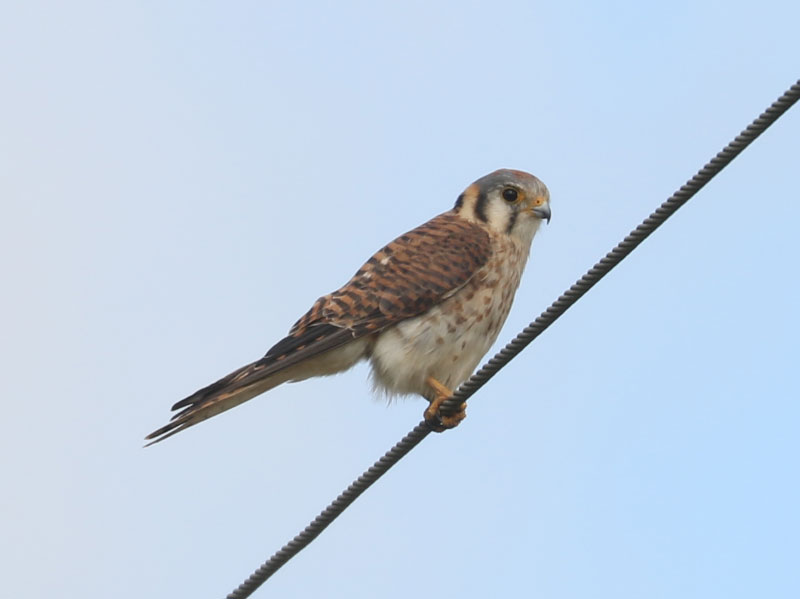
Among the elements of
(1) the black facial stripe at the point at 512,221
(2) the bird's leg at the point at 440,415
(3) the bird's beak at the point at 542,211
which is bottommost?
(2) the bird's leg at the point at 440,415

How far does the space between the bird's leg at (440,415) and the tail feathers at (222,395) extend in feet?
1.89

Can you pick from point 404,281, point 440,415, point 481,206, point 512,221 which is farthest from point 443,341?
point 481,206

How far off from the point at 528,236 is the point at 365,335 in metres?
0.93

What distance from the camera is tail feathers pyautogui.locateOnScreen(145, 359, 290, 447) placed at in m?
4.58

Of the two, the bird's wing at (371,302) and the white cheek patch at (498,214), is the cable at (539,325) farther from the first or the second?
the white cheek patch at (498,214)

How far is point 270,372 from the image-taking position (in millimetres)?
4820

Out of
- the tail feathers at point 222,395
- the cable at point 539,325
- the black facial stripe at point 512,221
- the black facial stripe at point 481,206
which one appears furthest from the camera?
the black facial stripe at point 481,206

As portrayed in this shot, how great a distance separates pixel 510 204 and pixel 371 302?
0.88 m

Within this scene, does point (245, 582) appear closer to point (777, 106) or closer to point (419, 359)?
point (419, 359)

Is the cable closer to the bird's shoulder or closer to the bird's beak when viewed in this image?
the bird's shoulder

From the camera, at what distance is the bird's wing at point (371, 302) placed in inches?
186

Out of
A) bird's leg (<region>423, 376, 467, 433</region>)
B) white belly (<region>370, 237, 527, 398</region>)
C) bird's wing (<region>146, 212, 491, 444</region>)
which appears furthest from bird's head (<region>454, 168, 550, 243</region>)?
bird's leg (<region>423, 376, 467, 433</region>)

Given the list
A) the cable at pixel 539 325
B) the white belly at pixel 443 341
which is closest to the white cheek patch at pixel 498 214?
the white belly at pixel 443 341

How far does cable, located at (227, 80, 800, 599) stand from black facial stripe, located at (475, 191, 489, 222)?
4.97ft
